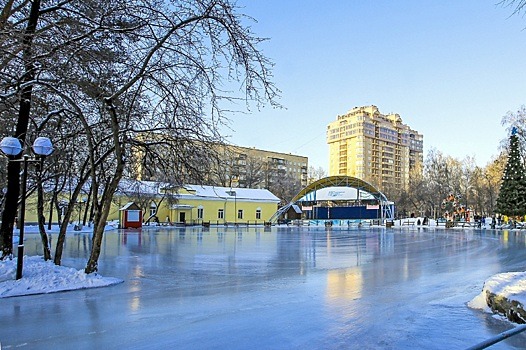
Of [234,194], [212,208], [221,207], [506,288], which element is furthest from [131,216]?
[506,288]

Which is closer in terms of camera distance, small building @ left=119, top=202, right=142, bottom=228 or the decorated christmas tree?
the decorated christmas tree

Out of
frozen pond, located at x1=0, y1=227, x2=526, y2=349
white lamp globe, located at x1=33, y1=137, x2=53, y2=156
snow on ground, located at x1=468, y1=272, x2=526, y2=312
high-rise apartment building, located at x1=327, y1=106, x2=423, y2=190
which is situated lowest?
frozen pond, located at x1=0, y1=227, x2=526, y2=349

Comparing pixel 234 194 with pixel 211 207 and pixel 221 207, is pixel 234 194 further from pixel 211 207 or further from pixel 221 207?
pixel 211 207

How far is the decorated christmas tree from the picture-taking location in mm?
47188

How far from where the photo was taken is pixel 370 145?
14775cm

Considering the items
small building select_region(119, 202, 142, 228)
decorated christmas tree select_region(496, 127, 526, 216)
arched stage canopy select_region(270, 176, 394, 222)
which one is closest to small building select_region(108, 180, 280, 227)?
arched stage canopy select_region(270, 176, 394, 222)

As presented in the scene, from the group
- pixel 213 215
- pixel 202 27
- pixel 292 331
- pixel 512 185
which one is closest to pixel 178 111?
pixel 202 27

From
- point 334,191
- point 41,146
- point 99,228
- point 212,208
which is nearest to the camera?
point 41,146

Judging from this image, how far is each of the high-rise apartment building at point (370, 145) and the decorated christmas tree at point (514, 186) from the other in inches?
3579

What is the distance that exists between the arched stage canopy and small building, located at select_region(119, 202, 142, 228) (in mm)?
24672

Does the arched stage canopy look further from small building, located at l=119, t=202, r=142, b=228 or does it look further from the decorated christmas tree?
small building, located at l=119, t=202, r=142, b=228

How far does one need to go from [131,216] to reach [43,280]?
38780 mm

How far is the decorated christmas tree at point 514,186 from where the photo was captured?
47.2m

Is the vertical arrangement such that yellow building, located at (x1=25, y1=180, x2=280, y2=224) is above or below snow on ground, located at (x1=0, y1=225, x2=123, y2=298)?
above
